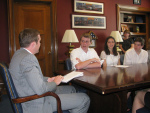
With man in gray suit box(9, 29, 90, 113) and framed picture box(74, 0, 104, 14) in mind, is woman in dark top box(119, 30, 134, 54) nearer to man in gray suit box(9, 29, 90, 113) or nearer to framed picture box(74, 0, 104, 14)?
framed picture box(74, 0, 104, 14)

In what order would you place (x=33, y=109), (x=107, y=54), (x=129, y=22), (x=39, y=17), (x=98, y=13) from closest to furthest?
(x=33, y=109)
(x=107, y=54)
(x=39, y=17)
(x=98, y=13)
(x=129, y=22)

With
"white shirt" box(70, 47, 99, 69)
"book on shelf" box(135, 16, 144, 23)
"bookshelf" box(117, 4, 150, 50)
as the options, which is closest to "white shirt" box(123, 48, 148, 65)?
"white shirt" box(70, 47, 99, 69)

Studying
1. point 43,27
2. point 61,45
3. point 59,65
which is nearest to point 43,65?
point 59,65

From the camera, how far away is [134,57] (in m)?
3.11

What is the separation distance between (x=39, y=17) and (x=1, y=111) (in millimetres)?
2312

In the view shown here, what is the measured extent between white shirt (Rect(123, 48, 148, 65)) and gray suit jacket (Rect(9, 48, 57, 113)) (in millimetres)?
2060

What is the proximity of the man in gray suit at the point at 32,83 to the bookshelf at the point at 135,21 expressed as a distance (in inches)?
163

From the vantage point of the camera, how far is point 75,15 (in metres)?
4.19

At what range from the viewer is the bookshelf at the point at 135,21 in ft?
17.5

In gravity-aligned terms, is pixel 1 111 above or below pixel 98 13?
below

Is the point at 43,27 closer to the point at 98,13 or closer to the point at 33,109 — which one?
the point at 98,13

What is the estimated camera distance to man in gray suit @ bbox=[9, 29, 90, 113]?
1.29 meters

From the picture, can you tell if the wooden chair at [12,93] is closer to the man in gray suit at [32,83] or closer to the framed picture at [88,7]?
the man in gray suit at [32,83]

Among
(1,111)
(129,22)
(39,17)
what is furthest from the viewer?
(129,22)
